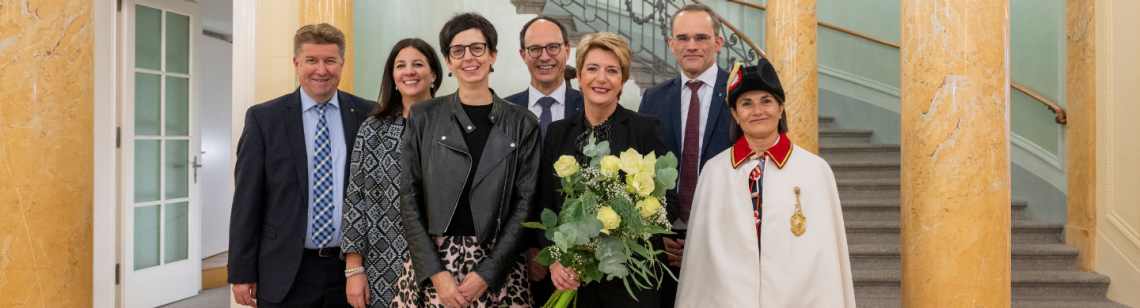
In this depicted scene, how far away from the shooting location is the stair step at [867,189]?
5312mm

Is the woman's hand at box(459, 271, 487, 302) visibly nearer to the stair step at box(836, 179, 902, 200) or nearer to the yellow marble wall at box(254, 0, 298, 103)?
the yellow marble wall at box(254, 0, 298, 103)

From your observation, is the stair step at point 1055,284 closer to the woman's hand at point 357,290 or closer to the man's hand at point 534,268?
the man's hand at point 534,268

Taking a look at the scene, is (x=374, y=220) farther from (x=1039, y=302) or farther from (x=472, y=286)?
(x=1039, y=302)

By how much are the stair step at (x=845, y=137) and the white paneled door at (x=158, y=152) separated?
19.0 feet

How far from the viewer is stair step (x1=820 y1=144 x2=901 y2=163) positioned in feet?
19.5

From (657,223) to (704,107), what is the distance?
917 millimetres

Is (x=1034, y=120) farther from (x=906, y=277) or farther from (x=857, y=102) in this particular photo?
(x=906, y=277)

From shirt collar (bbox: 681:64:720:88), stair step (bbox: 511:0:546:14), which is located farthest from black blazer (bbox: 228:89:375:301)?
stair step (bbox: 511:0:546:14)

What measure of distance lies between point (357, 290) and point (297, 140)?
2.01ft

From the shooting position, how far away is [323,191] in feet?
7.49

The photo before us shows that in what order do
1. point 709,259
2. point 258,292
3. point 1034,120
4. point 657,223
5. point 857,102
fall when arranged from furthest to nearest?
point 857,102 → point 1034,120 → point 258,292 → point 709,259 → point 657,223

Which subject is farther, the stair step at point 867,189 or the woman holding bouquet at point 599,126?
the stair step at point 867,189

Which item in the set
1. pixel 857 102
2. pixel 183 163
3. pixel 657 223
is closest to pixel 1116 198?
pixel 857 102

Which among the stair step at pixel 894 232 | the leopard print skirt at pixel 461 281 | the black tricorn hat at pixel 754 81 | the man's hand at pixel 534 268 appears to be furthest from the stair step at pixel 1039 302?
the leopard print skirt at pixel 461 281
